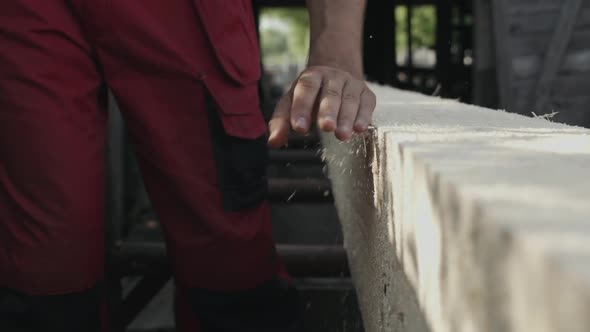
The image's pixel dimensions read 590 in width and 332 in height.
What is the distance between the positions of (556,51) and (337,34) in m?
4.86

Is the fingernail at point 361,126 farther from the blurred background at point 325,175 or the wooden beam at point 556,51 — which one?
the wooden beam at point 556,51

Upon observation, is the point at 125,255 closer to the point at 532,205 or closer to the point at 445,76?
the point at 532,205

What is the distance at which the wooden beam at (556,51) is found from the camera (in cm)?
601

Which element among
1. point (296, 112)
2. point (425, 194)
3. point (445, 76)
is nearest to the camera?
point (425, 194)

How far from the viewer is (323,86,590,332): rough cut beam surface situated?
549mm

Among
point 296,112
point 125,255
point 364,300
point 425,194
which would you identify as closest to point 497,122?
point 296,112

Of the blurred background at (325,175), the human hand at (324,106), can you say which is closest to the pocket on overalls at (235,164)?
the human hand at (324,106)

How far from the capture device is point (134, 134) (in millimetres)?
1889

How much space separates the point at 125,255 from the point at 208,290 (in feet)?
3.22

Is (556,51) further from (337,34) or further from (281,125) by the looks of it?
(281,125)

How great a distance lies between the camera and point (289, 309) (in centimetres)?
215

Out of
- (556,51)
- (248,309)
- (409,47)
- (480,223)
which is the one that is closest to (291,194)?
(248,309)

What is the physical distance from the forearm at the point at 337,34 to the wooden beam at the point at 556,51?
4.69 m

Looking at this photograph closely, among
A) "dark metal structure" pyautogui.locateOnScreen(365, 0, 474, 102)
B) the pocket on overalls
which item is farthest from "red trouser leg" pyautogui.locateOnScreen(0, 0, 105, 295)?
"dark metal structure" pyautogui.locateOnScreen(365, 0, 474, 102)
